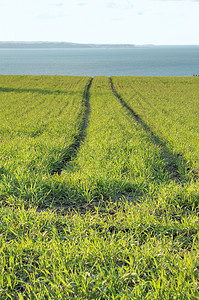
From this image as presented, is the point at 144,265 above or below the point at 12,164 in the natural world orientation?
below

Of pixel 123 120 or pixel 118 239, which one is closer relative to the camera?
pixel 118 239

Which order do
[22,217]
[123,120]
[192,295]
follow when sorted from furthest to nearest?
[123,120] → [22,217] → [192,295]

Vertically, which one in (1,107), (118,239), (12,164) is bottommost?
(118,239)

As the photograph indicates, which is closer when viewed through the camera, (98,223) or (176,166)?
(98,223)

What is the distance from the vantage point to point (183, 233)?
4238mm

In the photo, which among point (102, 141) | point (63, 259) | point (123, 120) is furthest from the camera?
point (123, 120)

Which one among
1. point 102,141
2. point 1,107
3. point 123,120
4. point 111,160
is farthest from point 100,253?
point 1,107

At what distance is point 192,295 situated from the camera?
9.45 ft

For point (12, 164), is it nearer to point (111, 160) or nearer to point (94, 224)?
point (111, 160)

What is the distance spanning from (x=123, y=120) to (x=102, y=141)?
578 cm

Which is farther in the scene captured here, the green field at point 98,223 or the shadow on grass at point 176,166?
the shadow on grass at point 176,166

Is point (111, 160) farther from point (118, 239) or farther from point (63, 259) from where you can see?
point (63, 259)

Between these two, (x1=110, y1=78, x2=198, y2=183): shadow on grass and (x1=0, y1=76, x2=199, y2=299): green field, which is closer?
(x1=0, y1=76, x2=199, y2=299): green field

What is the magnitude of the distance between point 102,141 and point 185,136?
4683 millimetres
